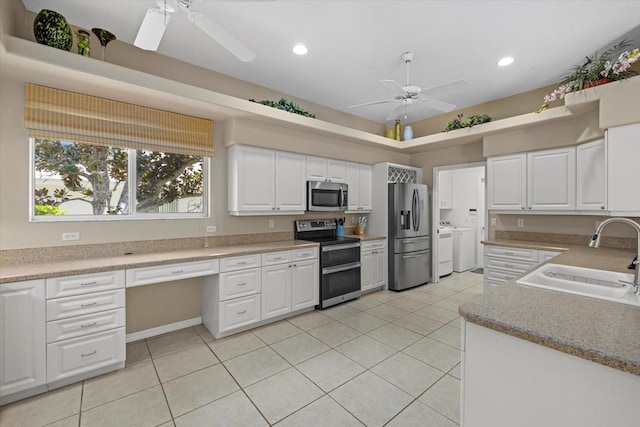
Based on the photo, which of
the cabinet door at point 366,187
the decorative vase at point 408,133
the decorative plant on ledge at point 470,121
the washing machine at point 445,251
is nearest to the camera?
the decorative plant on ledge at point 470,121

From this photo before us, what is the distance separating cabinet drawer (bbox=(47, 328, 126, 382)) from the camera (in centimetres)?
215

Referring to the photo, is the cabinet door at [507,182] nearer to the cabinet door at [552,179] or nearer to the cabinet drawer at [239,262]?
the cabinet door at [552,179]

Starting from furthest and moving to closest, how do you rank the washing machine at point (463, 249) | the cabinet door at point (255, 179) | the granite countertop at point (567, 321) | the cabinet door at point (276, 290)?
the washing machine at point (463, 249)
the cabinet door at point (255, 179)
the cabinet door at point (276, 290)
the granite countertop at point (567, 321)

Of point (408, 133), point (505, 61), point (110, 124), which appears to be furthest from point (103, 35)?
point (408, 133)

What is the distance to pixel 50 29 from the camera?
2.19 metres

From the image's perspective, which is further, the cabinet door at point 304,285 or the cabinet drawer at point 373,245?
the cabinet drawer at point 373,245

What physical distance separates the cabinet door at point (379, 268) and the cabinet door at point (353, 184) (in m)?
0.83

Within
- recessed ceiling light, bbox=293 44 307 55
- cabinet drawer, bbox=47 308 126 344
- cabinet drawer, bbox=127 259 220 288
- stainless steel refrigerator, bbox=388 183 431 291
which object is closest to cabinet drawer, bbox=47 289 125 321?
cabinet drawer, bbox=47 308 126 344

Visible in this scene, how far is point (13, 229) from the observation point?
A: 241 cm

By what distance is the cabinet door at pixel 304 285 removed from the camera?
354 centimetres

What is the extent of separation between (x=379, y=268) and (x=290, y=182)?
2.06 metres

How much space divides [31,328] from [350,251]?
10.7 ft

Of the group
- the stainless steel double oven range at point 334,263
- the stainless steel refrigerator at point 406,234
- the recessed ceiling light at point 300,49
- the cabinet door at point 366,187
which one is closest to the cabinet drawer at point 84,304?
the stainless steel double oven range at point 334,263

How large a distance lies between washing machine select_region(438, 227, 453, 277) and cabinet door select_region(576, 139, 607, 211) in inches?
88.4
